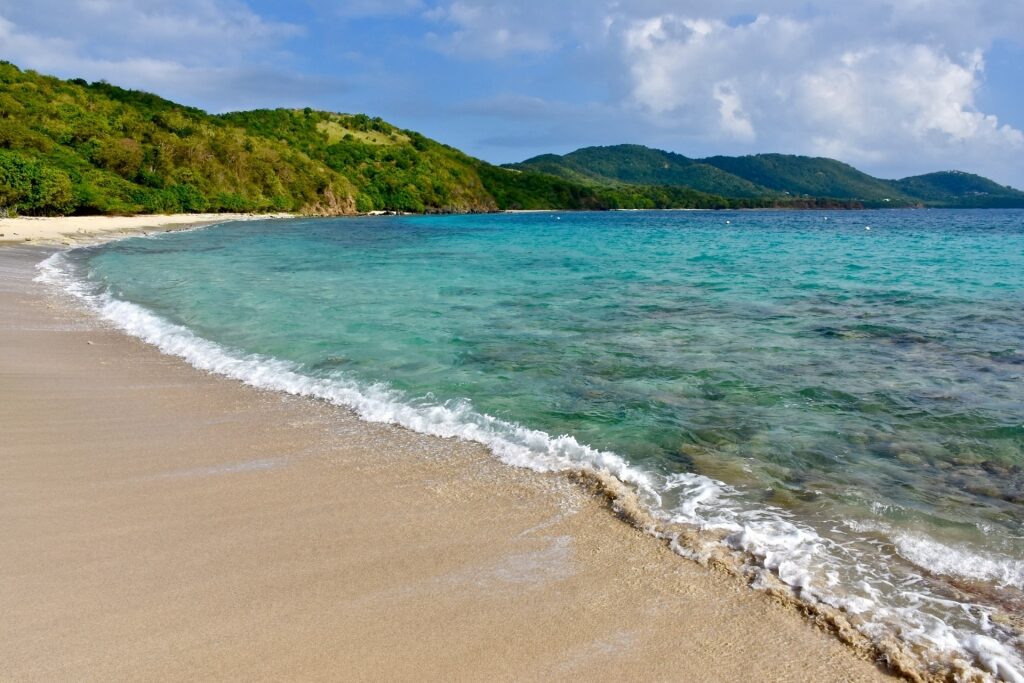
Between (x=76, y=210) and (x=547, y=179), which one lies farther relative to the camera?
(x=547, y=179)

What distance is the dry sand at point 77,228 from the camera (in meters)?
26.9

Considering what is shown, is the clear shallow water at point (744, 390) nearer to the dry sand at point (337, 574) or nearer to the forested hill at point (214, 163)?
the dry sand at point (337, 574)

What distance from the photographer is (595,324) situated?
11.6m

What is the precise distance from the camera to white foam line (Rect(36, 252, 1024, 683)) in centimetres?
307

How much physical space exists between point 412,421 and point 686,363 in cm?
403

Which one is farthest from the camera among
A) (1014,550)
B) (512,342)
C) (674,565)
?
(512,342)

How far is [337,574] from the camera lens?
11.5ft

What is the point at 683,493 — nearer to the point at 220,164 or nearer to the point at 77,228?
the point at 77,228

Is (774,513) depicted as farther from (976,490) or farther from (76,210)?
(76,210)

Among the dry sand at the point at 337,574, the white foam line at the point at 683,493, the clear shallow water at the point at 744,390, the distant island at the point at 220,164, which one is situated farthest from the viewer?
the distant island at the point at 220,164

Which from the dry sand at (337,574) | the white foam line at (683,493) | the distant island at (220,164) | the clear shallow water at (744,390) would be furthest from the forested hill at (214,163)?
the dry sand at (337,574)

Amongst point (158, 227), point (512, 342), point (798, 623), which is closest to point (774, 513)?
point (798, 623)

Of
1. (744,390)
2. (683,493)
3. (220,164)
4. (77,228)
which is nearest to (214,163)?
(220,164)

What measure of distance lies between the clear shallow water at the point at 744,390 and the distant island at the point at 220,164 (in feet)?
108
